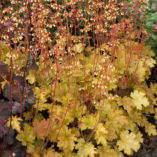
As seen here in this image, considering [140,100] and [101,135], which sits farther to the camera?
[140,100]

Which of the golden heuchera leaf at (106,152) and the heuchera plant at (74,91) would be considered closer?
the heuchera plant at (74,91)

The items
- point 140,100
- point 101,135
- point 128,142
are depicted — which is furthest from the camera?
point 140,100

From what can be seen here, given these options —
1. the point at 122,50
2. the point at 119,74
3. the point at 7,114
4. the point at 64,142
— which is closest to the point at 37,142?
the point at 64,142

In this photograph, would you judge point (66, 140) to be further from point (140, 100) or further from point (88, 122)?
point (140, 100)

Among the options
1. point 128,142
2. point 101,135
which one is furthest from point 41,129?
point 128,142

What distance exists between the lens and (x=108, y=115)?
220 centimetres

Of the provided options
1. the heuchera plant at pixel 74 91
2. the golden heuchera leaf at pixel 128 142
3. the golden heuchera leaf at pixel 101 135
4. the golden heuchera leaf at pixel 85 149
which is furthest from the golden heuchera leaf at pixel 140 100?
the golden heuchera leaf at pixel 85 149

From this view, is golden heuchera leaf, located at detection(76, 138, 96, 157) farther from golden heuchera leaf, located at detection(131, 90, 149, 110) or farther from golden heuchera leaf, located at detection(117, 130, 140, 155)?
golden heuchera leaf, located at detection(131, 90, 149, 110)

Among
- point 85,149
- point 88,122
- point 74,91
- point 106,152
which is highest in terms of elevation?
point 74,91

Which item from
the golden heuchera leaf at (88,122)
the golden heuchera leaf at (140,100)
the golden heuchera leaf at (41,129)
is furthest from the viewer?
the golden heuchera leaf at (140,100)

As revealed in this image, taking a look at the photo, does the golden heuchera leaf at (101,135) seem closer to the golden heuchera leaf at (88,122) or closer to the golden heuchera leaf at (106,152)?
the golden heuchera leaf at (88,122)

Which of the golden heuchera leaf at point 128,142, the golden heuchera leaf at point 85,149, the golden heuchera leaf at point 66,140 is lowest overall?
the golden heuchera leaf at point 128,142

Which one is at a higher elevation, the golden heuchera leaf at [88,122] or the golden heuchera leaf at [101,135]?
the golden heuchera leaf at [88,122]

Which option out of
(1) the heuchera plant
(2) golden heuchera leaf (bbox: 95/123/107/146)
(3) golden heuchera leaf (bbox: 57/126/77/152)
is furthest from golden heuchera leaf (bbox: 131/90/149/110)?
(3) golden heuchera leaf (bbox: 57/126/77/152)
